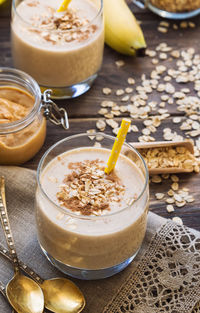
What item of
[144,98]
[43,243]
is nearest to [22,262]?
[43,243]

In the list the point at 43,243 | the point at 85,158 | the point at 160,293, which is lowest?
Answer: the point at 160,293

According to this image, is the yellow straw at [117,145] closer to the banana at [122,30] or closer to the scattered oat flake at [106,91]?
the scattered oat flake at [106,91]

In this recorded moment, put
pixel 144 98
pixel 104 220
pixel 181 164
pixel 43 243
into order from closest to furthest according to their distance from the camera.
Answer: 1. pixel 104 220
2. pixel 43 243
3. pixel 181 164
4. pixel 144 98

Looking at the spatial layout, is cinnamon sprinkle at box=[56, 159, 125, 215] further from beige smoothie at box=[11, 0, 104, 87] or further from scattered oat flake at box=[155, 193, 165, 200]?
beige smoothie at box=[11, 0, 104, 87]

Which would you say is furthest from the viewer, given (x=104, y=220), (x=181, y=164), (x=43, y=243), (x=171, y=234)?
(x=181, y=164)

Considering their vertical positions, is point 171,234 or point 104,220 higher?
point 104,220

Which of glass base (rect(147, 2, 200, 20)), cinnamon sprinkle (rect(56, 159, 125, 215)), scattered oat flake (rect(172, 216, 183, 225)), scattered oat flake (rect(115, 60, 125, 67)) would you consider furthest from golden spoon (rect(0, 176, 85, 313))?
glass base (rect(147, 2, 200, 20))

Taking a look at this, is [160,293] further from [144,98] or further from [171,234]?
[144,98]
